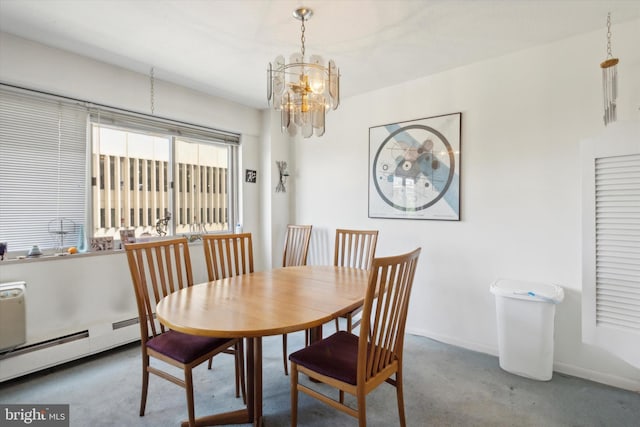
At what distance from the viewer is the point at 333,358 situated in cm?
160

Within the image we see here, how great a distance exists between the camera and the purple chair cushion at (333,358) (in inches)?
58.4

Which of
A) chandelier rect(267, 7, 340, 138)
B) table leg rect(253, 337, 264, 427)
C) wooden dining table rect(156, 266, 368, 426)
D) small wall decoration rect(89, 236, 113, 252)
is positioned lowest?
table leg rect(253, 337, 264, 427)

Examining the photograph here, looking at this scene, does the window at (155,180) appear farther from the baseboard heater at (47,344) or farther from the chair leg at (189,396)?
the chair leg at (189,396)

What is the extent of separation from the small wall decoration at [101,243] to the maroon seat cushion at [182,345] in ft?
4.39

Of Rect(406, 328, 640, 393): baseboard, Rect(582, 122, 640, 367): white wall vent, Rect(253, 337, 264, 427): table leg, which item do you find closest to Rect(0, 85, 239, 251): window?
Rect(253, 337, 264, 427): table leg

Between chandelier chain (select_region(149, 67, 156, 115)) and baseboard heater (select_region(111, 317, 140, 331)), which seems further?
chandelier chain (select_region(149, 67, 156, 115))

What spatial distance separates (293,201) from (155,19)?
2.43 meters

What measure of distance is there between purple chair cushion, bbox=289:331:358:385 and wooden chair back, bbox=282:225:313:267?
4.31ft

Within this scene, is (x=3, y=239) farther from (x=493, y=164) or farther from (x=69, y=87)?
(x=493, y=164)

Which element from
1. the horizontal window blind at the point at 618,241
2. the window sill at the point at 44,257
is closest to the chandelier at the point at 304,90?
the horizontal window blind at the point at 618,241

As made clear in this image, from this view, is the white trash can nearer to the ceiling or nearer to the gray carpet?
the gray carpet

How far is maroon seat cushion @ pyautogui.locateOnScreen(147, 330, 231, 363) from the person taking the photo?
1647mm

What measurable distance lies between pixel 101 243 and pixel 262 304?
6.40 feet

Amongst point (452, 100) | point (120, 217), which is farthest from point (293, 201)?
point (452, 100)
